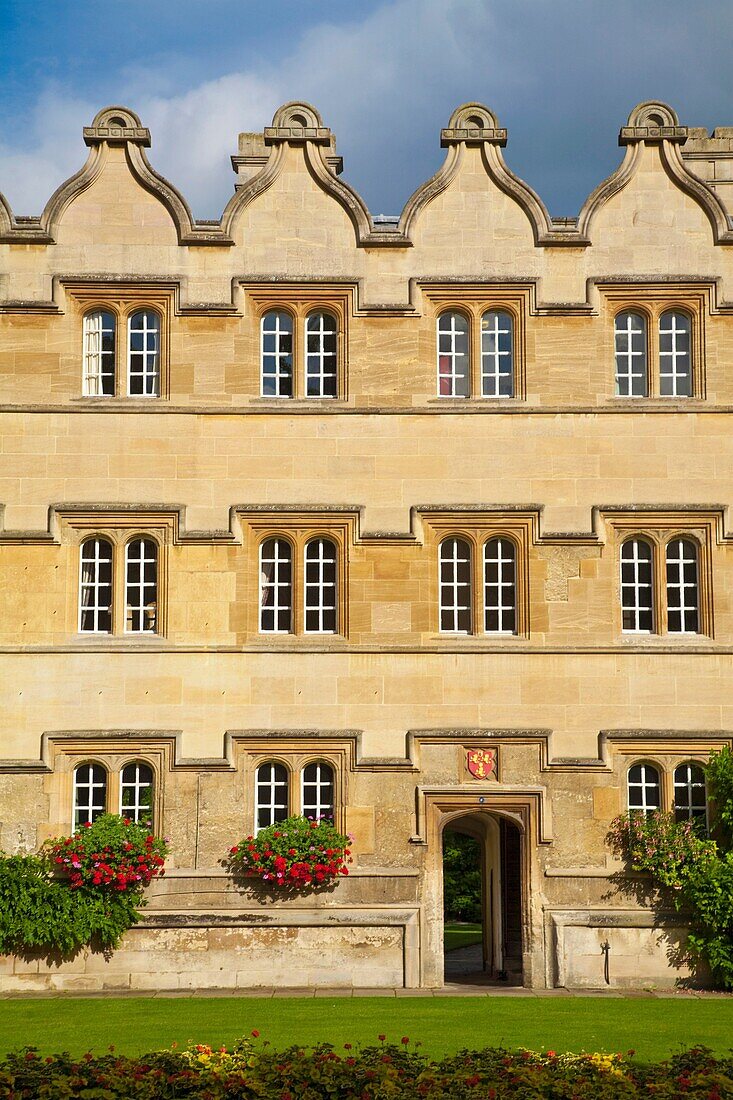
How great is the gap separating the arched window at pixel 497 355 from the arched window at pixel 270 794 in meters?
6.96

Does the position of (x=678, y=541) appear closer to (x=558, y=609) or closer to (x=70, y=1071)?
(x=558, y=609)

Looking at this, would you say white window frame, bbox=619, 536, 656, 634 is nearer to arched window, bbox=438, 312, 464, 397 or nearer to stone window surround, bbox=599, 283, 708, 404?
stone window surround, bbox=599, 283, 708, 404

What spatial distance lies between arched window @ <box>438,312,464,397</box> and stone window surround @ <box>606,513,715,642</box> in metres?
3.29

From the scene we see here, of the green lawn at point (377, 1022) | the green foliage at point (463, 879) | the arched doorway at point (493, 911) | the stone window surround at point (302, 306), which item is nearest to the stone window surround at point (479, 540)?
the stone window surround at point (302, 306)

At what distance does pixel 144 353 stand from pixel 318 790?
302 inches

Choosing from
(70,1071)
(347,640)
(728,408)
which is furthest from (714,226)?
(70,1071)

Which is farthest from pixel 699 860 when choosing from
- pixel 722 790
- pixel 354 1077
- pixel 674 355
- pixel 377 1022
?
pixel 354 1077

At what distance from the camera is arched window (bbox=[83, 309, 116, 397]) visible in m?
23.4

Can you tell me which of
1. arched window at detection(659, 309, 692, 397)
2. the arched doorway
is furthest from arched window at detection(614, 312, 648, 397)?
the arched doorway

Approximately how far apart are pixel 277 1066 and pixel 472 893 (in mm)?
27401

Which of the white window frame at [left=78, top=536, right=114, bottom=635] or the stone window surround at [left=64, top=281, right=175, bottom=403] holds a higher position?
the stone window surround at [left=64, top=281, right=175, bottom=403]

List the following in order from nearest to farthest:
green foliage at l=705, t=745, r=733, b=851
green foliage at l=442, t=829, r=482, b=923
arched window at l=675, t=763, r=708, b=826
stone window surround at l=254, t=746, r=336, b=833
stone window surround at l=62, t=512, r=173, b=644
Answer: green foliage at l=705, t=745, r=733, b=851
stone window surround at l=254, t=746, r=336, b=833
arched window at l=675, t=763, r=708, b=826
stone window surround at l=62, t=512, r=173, b=644
green foliage at l=442, t=829, r=482, b=923

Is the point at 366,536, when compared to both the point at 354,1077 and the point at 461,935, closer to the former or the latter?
the point at 354,1077

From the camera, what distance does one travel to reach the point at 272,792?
22375mm
